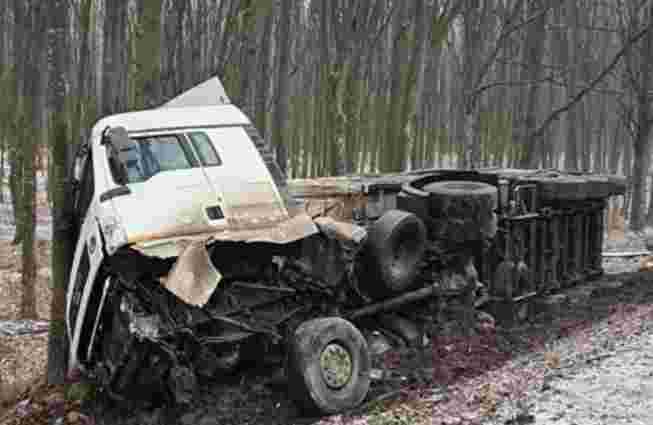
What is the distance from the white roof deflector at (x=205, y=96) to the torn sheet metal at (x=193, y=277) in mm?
2399

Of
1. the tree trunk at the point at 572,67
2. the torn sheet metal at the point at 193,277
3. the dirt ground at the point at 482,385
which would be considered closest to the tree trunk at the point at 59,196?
the dirt ground at the point at 482,385

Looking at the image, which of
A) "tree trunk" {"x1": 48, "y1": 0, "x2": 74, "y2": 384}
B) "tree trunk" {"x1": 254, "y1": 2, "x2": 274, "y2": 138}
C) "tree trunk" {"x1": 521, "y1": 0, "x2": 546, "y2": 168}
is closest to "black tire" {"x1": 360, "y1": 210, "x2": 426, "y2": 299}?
"tree trunk" {"x1": 48, "y1": 0, "x2": 74, "y2": 384}

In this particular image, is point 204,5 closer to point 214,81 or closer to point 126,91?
point 126,91

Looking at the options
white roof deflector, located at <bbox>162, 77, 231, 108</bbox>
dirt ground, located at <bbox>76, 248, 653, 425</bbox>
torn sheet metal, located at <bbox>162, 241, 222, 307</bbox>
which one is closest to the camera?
dirt ground, located at <bbox>76, 248, 653, 425</bbox>

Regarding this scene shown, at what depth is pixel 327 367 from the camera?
7.44 meters

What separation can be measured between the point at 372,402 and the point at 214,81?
4077 millimetres

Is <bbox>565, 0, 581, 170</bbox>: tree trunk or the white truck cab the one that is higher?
<bbox>565, 0, 581, 170</bbox>: tree trunk

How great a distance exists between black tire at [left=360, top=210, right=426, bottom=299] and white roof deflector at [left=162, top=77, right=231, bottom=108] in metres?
2.33

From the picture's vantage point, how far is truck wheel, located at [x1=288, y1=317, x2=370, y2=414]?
7203mm

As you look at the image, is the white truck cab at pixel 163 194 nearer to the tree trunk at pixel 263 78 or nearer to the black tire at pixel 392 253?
the black tire at pixel 392 253

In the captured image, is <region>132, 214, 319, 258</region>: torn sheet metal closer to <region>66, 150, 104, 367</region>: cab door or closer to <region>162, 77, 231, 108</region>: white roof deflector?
<region>66, 150, 104, 367</region>: cab door

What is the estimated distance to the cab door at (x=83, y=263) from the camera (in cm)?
757

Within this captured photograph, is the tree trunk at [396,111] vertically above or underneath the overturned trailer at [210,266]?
above

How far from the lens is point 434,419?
630 centimetres
